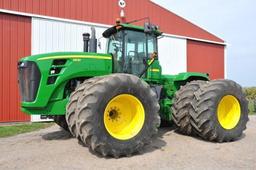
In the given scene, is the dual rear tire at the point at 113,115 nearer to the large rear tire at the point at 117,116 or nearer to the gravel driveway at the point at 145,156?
the large rear tire at the point at 117,116

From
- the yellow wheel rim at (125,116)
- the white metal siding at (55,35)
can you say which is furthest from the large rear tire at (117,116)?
the white metal siding at (55,35)

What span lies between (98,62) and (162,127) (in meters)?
3.12

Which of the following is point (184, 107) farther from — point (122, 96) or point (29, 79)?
point (29, 79)

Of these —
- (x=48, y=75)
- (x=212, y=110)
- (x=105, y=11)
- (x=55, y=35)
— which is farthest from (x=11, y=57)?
(x=212, y=110)

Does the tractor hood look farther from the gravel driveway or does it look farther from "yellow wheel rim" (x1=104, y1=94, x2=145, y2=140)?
→ "yellow wheel rim" (x1=104, y1=94, x2=145, y2=140)

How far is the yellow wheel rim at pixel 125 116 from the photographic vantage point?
594 centimetres

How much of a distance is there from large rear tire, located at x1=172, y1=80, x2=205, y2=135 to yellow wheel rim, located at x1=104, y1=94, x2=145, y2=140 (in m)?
1.52

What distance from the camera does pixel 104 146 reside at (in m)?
5.45

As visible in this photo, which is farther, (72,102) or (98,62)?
(98,62)

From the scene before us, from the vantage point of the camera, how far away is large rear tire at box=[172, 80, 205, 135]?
7223 millimetres

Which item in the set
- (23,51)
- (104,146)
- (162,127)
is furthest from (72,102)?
(23,51)

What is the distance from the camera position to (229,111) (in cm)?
784

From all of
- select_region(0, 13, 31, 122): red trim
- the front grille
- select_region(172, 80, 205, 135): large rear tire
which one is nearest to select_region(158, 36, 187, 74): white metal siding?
select_region(0, 13, 31, 122): red trim

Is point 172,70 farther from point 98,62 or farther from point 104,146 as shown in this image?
point 104,146
